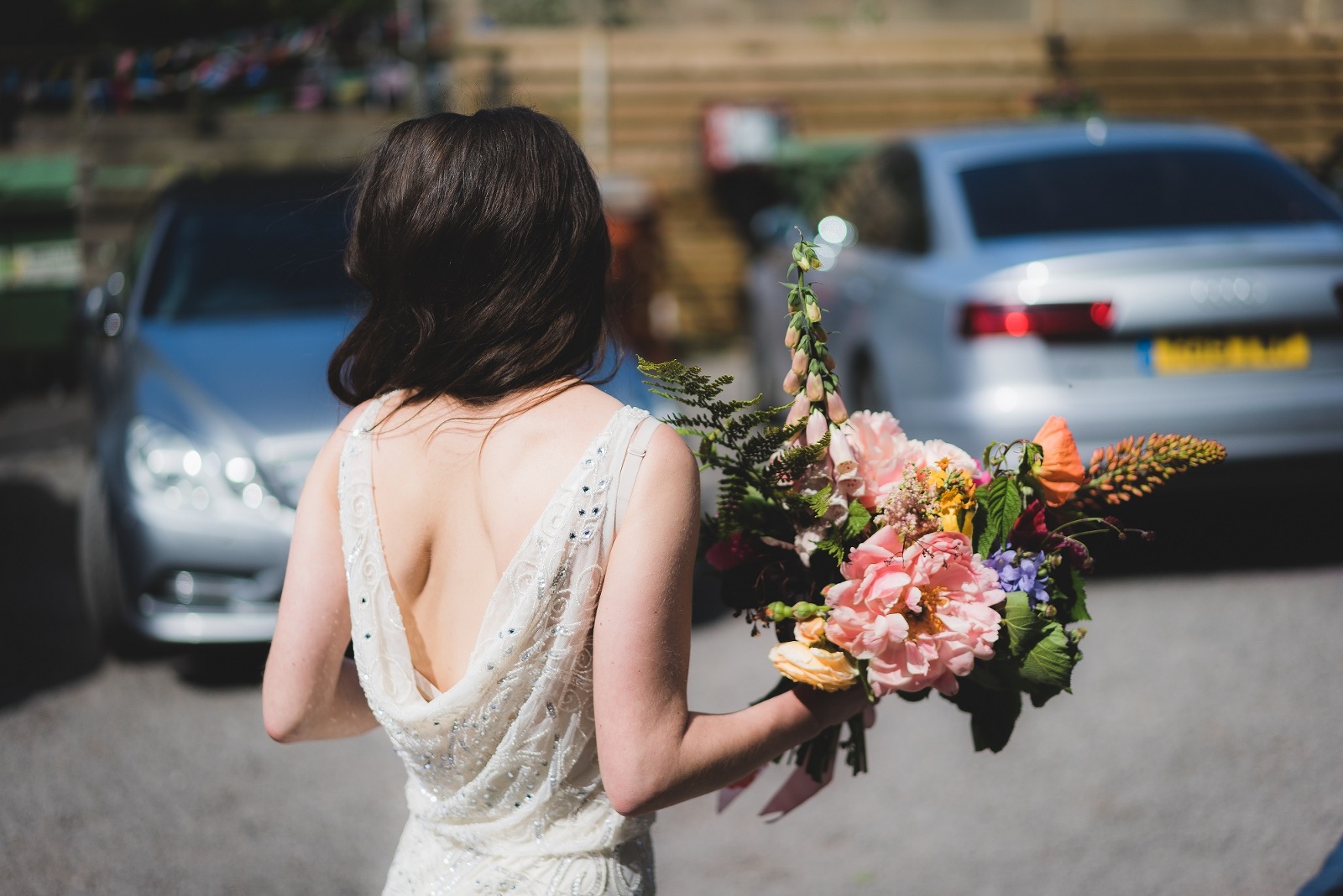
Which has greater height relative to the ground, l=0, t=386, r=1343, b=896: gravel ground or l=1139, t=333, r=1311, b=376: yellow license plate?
l=1139, t=333, r=1311, b=376: yellow license plate

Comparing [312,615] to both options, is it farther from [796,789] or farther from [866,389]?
[866,389]

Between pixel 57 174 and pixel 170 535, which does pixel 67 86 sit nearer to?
pixel 57 174

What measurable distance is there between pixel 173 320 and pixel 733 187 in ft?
28.5

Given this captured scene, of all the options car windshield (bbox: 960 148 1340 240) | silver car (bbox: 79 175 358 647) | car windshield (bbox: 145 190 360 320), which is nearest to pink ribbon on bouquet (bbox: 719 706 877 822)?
silver car (bbox: 79 175 358 647)

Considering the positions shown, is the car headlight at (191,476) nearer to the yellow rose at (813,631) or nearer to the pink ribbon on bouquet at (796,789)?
the pink ribbon on bouquet at (796,789)

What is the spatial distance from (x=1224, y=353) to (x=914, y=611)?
3725 millimetres

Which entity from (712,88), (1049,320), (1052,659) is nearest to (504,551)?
(1052,659)

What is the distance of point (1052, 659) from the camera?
1.60 metres

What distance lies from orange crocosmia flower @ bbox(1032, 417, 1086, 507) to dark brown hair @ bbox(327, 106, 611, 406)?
0.62 metres

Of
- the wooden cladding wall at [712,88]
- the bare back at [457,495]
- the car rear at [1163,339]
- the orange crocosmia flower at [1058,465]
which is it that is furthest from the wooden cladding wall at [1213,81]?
the bare back at [457,495]

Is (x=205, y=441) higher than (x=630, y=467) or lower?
lower

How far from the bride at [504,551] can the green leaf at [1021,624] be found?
0.71 feet

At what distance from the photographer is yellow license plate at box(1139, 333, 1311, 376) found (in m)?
4.69

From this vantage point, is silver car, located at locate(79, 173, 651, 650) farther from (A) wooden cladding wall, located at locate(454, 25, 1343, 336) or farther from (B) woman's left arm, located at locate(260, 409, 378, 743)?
(A) wooden cladding wall, located at locate(454, 25, 1343, 336)
